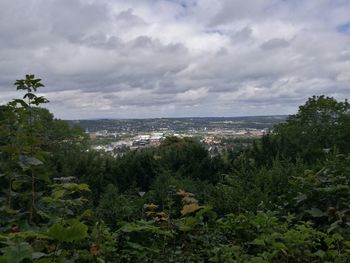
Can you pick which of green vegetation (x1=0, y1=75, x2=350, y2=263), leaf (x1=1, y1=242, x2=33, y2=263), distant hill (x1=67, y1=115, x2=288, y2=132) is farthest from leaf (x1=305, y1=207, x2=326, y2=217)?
distant hill (x1=67, y1=115, x2=288, y2=132)

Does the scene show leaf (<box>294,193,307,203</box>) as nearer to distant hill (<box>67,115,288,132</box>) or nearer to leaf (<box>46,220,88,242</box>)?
leaf (<box>46,220,88,242</box>)

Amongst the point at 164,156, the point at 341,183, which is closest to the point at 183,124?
the point at 164,156

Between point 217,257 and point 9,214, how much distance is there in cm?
181

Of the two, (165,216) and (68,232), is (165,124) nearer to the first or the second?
(165,216)

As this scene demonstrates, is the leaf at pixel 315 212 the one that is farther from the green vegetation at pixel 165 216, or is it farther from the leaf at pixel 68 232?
the leaf at pixel 68 232

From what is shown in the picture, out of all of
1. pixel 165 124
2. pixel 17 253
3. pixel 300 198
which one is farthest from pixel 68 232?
pixel 165 124

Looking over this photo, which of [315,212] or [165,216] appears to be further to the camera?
[315,212]

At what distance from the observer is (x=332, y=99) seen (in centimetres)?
3716

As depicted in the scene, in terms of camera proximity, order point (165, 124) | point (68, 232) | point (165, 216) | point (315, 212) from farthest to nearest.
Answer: point (165, 124) < point (315, 212) < point (165, 216) < point (68, 232)

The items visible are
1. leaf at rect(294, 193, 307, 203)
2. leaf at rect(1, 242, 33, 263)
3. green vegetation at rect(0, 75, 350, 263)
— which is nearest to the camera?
leaf at rect(1, 242, 33, 263)

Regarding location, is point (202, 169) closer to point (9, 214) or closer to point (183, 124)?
point (9, 214)

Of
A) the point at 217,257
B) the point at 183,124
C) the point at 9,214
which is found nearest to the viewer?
the point at 217,257

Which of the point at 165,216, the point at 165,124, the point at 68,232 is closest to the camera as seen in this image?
the point at 68,232

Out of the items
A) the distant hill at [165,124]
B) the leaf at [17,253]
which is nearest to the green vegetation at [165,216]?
the leaf at [17,253]
